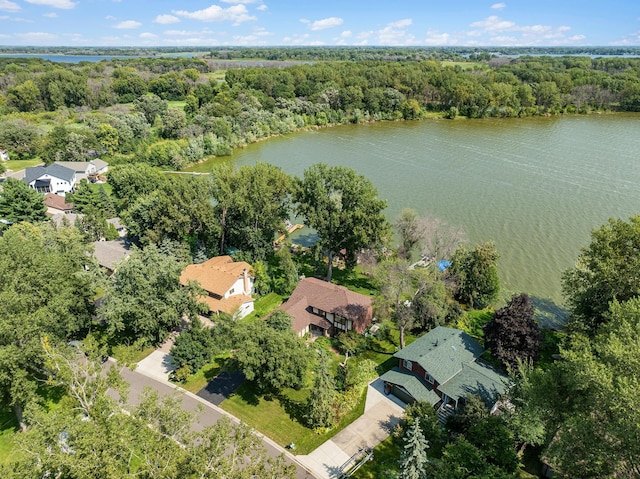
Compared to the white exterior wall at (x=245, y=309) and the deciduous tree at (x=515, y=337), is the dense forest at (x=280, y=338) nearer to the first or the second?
the deciduous tree at (x=515, y=337)

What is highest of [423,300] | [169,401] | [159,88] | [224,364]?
[159,88]

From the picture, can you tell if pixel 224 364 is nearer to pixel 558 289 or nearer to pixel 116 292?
pixel 116 292

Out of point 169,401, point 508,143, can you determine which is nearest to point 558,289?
point 169,401

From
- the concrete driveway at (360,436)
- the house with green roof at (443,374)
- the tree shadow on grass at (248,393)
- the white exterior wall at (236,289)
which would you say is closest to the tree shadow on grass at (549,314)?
the house with green roof at (443,374)

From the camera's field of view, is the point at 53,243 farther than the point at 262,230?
No

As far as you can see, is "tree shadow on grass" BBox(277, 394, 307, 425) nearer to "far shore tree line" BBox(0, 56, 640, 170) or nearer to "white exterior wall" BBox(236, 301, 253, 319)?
"white exterior wall" BBox(236, 301, 253, 319)

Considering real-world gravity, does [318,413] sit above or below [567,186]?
below

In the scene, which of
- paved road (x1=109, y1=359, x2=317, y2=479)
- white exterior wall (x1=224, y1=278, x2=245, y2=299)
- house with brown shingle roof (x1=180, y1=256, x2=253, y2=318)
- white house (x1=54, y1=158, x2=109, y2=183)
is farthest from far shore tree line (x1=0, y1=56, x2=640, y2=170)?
paved road (x1=109, y1=359, x2=317, y2=479)
